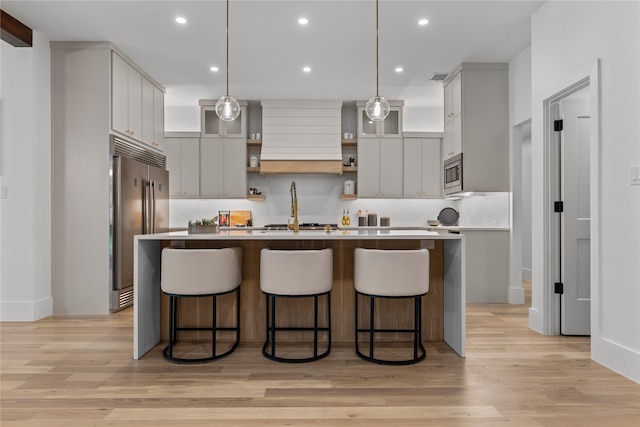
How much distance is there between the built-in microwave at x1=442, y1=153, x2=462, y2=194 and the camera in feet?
15.8

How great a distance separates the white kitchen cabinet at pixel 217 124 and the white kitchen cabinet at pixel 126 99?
1.33 metres

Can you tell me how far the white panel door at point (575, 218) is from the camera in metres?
3.36

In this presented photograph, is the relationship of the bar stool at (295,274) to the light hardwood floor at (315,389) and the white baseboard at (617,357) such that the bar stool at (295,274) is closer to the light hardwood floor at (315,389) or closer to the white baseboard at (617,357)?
the light hardwood floor at (315,389)

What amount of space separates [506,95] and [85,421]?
496 cm

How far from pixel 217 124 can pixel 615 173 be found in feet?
17.0

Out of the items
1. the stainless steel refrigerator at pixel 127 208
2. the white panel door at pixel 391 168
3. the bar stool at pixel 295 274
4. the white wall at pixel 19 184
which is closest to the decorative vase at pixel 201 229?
the bar stool at pixel 295 274

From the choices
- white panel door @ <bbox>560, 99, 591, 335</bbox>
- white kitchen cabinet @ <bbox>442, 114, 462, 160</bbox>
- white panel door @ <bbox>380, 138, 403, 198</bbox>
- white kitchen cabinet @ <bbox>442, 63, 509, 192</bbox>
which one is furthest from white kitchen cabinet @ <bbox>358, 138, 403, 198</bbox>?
white panel door @ <bbox>560, 99, 591, 335</bbox>

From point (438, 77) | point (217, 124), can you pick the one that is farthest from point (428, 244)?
point (217, 124)

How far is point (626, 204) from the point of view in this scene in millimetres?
2498

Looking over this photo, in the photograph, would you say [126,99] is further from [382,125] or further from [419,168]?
[419,168]

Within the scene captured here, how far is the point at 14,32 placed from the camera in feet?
11.8

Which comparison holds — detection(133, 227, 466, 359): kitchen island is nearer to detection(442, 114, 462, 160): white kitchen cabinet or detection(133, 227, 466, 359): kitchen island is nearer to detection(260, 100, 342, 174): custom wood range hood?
detection(442, 114, 462, 160): white kitchen cabinet

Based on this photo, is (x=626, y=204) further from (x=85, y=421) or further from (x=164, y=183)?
(x=164, y=183)

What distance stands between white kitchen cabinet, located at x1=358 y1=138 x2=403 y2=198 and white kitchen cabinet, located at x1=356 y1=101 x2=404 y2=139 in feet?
0.30
